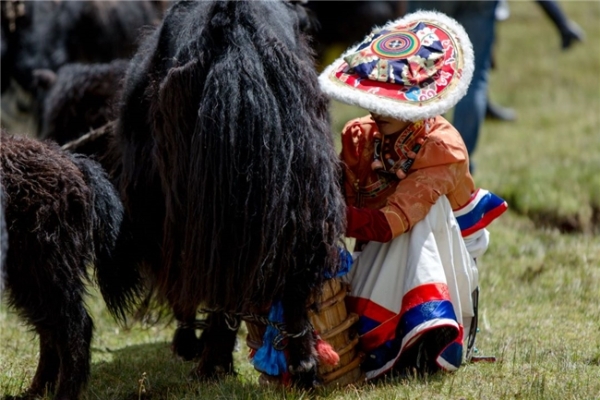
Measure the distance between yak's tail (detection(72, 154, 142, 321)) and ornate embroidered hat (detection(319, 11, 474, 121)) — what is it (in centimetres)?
80

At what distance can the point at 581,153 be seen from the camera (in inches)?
270

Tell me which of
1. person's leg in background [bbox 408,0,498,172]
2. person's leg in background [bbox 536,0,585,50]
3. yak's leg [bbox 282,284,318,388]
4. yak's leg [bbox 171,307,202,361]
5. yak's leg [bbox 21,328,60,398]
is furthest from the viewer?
person's leg in background [bbox 536,0,585,50]

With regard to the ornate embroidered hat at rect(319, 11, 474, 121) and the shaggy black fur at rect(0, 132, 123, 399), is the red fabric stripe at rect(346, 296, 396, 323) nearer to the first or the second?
the ornate embroidered hat at rect(319, 11, 474, 121)

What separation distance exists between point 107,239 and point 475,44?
327 centimetres

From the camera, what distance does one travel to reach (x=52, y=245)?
8.80 feet

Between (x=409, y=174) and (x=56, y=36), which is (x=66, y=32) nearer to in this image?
(x=56, y=36)

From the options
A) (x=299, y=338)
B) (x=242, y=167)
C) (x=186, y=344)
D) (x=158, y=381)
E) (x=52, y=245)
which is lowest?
(x=186, y=344)

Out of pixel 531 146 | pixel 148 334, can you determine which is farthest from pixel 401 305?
pixel 531 146

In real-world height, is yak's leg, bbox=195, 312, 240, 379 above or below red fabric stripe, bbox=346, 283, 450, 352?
below

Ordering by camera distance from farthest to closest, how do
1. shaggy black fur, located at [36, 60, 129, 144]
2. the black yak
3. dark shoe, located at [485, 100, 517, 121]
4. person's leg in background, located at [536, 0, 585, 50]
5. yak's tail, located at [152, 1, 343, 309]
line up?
dark shoe, located at [485, 100, 517, 121] < person's leg in background, located at [536, 0, 585, 50] < the black yak < shaggy black fur, located at [36, 60, 129, 144] < yak's tail, located at [152, 1, 343, 309]

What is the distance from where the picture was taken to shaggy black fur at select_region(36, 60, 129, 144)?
446 centimetres

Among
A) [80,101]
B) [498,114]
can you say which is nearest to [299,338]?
[80,101]

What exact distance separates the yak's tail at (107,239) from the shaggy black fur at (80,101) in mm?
1408

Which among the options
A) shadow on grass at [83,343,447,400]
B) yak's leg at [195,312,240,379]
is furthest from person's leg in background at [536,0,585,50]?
yak's leg at [195,312,240,379]
